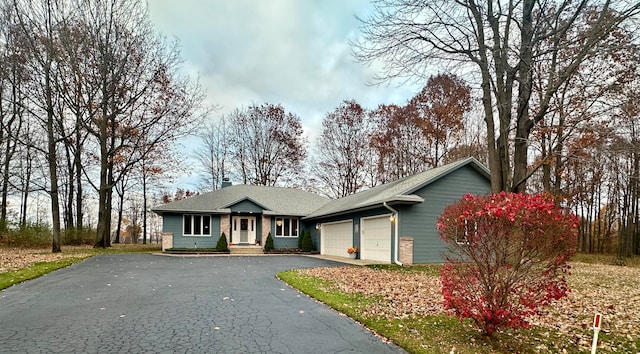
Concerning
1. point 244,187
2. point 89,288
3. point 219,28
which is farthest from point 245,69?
point 89,288

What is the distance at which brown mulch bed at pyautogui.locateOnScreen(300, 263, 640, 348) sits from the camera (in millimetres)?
5230

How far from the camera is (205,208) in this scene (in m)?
21.2

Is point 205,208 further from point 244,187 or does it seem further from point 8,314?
point 8,314

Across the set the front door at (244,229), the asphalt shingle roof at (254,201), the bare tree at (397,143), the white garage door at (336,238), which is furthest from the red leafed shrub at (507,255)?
the bare tree at (397,143)

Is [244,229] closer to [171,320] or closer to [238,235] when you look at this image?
[238,235]

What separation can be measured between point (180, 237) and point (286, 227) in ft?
20.6

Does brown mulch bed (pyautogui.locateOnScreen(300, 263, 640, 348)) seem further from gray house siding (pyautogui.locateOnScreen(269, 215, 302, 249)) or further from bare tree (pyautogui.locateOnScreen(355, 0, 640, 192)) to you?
gray house siding (pyautogui.locateOnScreen(269, 215, 302, 249))

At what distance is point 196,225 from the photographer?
834 inches

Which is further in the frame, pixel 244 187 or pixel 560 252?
pixel 244 187

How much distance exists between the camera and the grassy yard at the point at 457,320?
172 inches

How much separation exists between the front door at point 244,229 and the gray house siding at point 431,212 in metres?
11.6

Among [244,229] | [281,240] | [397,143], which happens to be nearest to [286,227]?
[281,240]

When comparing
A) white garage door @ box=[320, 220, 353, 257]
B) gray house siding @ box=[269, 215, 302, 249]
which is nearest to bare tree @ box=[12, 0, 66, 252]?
gray house siding @ box=[269, 215, 302, 249]

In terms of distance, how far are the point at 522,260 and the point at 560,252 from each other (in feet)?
1.30
